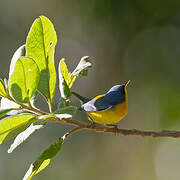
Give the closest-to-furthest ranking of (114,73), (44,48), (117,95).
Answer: (44,48), (117,95), (114,73)

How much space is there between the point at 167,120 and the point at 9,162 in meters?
1.76

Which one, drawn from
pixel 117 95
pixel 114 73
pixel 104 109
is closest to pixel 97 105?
pixel 104 109

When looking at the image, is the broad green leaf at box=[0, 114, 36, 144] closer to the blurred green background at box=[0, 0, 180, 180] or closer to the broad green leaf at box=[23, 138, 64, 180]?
the broad green leaf at box=[23, 138, 64, 180]

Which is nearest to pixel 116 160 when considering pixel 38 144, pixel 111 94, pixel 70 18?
pixel 38 144

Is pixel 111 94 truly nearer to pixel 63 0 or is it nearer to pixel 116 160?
pixel 116 160

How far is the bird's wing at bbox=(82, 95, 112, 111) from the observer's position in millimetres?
1167

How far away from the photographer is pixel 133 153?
12.0ft

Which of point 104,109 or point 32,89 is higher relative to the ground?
point 32,89

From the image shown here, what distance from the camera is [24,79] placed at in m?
0.88

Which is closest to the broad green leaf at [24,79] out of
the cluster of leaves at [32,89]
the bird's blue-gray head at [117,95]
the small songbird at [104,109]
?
the cluster of leaves at [32,89]

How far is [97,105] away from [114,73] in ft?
8.38

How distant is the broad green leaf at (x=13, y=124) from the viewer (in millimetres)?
908

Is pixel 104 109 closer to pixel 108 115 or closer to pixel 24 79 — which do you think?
pixel 108 115

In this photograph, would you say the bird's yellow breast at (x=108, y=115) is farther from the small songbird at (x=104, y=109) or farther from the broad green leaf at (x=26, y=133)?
the broad green leaf at (x=26, y=133)
